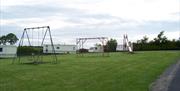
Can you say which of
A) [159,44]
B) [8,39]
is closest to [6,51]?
[159,44]

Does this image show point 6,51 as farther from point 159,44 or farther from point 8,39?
point 8,39

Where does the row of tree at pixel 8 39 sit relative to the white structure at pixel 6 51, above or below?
above

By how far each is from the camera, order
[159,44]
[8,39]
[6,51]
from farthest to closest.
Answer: [8,39]
[159,44]
[6,51]

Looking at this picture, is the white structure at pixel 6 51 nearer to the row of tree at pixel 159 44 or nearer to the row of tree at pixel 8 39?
the row of tree at pixel 159 44

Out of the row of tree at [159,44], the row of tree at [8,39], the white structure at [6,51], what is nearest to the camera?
the white structure at [6,51]

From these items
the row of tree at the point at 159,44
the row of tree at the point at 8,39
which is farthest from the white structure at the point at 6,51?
the row of tree at the point at 8,39

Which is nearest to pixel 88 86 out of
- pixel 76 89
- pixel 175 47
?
pixel 76 89

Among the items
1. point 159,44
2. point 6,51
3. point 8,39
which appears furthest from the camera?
point 8,39

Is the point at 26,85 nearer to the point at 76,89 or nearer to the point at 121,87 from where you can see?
the point at 76,89

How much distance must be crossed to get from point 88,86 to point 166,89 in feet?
8.76

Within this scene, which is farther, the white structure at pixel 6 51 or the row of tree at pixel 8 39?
the row of tree at pixel 8 39

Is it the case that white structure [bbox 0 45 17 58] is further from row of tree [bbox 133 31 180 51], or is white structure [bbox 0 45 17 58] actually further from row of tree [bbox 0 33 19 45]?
row of tree [bbox 0 33 19 45]

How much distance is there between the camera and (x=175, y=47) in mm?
73688

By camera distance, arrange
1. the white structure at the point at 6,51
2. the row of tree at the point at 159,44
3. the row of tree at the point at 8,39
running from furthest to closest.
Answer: the row of tree at the point at 8,39 < the row of tree at the point at 159,44 < the white structure at the point at 6,51
